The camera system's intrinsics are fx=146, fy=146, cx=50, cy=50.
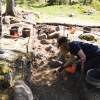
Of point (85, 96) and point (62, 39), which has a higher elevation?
point (62, 39)

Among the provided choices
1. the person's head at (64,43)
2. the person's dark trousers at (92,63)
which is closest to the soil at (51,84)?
the person's dark trousers at (92,63)

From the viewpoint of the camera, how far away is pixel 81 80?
358cm

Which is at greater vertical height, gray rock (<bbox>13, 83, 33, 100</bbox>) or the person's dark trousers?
the person's dark trousers

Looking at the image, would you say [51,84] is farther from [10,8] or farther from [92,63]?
[10,8]

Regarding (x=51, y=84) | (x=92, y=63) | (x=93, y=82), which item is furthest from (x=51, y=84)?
(x=93, y=82)

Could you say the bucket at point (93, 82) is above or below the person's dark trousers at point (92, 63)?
below

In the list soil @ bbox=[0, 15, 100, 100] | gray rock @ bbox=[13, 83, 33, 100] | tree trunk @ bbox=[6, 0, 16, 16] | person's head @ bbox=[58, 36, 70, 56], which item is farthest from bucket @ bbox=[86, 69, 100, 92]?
tree trunk @ bbox=[6, 0, 16, 16]

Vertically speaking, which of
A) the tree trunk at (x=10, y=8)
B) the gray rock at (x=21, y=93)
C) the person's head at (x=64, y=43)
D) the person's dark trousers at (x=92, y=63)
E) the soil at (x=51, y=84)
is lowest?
the soil at (x=51, y=84)

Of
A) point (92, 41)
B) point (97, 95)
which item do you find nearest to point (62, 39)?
point (97, 95)

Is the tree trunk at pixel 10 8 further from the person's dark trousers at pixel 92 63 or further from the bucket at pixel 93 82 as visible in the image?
the bucket at pixel 93 82

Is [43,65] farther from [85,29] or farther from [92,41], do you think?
[85,29]

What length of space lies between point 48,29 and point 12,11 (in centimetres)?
502

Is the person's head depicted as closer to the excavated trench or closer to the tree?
the excavated trench

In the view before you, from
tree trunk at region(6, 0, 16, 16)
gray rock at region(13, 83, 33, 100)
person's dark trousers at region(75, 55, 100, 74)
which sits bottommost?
gray rock at region(13, 83, 33, 100)
